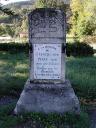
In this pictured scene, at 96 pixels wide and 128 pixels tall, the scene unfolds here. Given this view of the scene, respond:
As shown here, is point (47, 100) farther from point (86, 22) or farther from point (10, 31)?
point (10, 31)

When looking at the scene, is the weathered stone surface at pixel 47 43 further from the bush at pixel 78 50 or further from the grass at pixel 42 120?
the bush at pixel 78 50

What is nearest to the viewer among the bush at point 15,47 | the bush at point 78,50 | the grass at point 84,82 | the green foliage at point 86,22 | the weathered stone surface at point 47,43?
the weathered stone surface at point 47,43

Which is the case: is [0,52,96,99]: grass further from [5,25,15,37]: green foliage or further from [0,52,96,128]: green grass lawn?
[5,25,15,37]: green foliage

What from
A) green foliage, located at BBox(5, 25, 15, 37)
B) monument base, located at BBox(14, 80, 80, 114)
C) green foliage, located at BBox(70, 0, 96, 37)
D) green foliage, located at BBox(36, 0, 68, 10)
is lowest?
green foliage, located at BBox(5, 25, 15, 37)

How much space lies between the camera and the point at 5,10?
19.9 metres

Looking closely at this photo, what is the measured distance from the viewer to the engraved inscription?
7555 mm

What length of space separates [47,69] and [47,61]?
6.0 inches

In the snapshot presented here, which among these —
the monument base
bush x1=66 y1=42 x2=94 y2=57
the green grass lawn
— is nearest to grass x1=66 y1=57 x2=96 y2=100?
the green grass lawn

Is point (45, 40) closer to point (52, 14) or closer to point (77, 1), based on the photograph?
point (52, 14)

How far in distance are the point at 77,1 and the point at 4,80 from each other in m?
45.3

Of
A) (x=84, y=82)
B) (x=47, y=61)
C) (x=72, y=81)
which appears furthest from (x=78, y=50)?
(x=47, y=61)

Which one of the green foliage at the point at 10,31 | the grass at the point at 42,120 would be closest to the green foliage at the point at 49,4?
the green foliage at the point at 10,31

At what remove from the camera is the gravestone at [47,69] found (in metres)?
7.44

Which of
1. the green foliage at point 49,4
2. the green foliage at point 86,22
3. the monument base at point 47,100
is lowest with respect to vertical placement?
the green foliage at point 86,22
